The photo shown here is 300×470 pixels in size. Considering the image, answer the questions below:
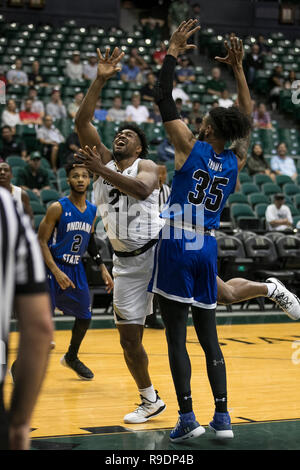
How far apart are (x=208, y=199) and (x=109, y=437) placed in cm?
153

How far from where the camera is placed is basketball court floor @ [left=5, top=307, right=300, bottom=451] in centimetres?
416

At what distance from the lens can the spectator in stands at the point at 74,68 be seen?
1725 cm

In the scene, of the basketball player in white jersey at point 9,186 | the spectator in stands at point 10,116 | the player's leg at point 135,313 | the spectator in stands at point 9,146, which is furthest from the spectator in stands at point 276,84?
the player's leg at point 135,313

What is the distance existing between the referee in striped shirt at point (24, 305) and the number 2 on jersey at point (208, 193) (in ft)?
8.05

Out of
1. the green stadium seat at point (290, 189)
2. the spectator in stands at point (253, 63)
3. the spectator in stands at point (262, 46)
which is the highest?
the spectator in stands at point (262, 46)

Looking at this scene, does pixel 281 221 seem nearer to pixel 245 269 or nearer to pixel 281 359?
pixel 245 269

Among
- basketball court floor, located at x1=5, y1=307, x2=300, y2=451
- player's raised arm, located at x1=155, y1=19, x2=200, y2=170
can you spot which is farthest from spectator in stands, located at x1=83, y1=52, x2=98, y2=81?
player's raised arm, located at x1=155, y1=19, x2=200, y2=170

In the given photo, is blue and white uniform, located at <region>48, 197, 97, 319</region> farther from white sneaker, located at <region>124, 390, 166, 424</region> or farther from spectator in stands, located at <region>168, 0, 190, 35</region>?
spectator in stands, located at <region>168, 0, 190, 35</region>

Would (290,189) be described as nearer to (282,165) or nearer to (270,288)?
(282,165)

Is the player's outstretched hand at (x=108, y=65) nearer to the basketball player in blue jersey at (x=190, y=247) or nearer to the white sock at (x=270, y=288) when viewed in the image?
the basketball player in blue jersey at (x=190, y=247)

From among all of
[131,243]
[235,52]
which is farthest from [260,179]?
[131,243]

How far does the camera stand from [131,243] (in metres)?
4.69

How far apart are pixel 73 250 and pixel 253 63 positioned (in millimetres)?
15601

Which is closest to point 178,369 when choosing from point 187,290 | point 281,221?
point 187,290
